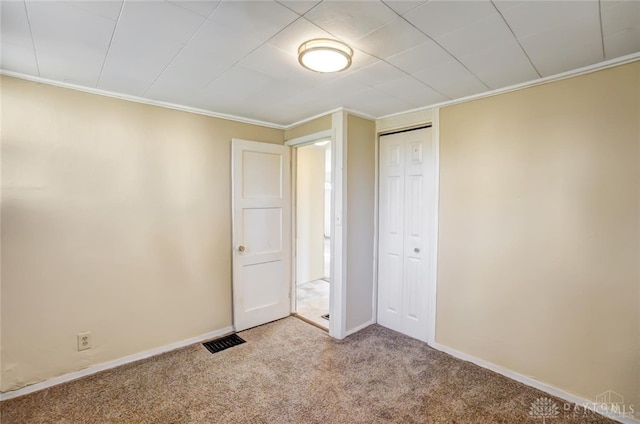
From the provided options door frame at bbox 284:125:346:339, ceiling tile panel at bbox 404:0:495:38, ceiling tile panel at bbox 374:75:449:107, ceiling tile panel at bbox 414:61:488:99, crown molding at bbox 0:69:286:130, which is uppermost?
ceiling tile panel at bbox 374:75:449:107

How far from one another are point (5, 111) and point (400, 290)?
3709 mm

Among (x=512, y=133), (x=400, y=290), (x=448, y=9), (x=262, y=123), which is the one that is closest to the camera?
(x=448, y=9)

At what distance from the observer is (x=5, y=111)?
2.12m

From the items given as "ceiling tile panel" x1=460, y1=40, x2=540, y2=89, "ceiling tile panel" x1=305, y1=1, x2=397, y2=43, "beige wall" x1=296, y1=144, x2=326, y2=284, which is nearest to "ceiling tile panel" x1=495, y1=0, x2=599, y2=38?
"ceiling tile panel" x1=460, y1=40, x2=540, y2=89

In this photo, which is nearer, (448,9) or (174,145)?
(448,9)

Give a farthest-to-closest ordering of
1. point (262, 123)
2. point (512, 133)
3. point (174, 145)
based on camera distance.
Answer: point (262, 123), point (174, 145), point (512, 133)

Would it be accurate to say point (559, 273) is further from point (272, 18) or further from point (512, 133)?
point (272, 18)

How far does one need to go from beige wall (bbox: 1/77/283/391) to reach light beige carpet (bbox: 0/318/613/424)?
1.09 feet

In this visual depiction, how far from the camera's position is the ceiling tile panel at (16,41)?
1448 mm

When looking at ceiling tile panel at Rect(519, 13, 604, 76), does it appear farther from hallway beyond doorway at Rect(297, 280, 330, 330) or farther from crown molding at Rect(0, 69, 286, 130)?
hallway beyond doorway at Rect(297, 280, 330, 330)

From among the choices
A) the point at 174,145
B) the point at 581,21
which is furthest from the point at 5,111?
the point at 581,21

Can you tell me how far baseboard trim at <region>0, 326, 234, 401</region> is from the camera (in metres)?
2.22

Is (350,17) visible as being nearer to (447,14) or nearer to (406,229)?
(447,14)

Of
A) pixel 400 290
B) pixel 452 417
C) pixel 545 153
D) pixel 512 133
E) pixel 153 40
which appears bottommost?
pixel 452 417
